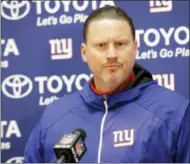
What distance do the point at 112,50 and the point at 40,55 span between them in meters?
0.65

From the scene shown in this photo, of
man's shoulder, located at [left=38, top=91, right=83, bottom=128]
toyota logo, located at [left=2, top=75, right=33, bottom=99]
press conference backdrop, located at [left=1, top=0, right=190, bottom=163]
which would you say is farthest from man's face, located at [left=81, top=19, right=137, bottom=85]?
toyota logo, located at [left=2, top=75, right=33, bottom=99]

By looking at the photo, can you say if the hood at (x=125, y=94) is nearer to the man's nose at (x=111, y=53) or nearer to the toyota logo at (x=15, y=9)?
the man's nose at (x=111, y=53)

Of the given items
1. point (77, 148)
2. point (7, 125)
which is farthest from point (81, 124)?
point (7, 125)

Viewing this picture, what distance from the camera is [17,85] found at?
2.05 m

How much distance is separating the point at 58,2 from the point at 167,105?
0.83 metres

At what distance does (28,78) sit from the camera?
205 centimetres

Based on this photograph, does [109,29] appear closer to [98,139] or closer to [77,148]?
[98,139]

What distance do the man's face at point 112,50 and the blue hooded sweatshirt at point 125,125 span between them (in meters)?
0.08

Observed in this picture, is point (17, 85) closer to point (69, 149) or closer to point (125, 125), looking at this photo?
point (125, 125)


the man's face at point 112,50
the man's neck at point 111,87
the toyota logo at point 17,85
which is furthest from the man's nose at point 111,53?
the toyota logo at point 17,85

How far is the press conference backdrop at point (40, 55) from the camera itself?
2.00 meters

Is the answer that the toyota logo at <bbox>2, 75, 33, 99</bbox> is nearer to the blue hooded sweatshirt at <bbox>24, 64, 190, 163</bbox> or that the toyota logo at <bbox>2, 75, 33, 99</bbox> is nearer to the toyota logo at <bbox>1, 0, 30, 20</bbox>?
the toyota logo at <bbox>1, 0, 30, 20</bbox>

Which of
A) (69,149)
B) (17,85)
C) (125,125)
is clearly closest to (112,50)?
(125,125)

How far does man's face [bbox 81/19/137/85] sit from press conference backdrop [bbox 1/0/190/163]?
1.49 feet
